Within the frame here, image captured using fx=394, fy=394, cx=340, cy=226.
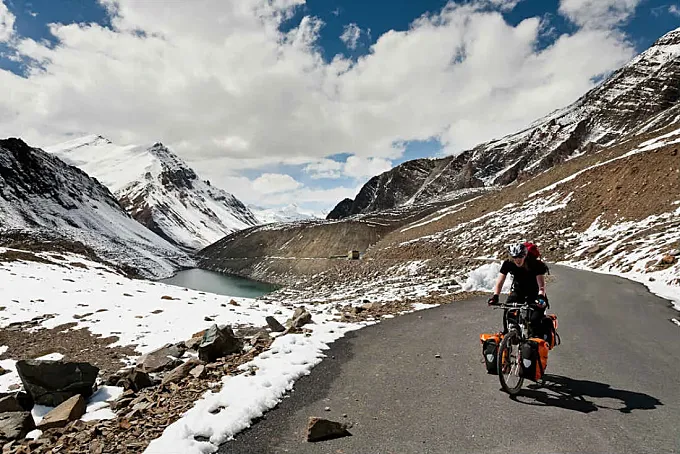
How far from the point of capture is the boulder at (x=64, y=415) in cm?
725

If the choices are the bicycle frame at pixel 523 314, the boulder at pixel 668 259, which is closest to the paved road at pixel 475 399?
the bicycle frame at pixel 523 314

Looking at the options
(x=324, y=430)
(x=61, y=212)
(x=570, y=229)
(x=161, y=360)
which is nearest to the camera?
(x=324, y=430)

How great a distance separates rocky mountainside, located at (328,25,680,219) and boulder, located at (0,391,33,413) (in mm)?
126091

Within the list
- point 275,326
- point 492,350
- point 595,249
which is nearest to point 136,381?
point 275,326

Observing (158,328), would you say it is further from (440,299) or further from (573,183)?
(573,183)

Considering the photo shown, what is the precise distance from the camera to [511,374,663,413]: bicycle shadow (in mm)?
6750

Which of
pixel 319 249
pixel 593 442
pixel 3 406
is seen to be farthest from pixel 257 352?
pixel 319 249

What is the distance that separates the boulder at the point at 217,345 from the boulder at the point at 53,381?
255cm

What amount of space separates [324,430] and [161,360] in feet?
24.2

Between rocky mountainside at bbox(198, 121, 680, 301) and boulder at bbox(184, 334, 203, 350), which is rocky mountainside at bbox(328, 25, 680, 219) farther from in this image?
boulder at bbox(184, 334, 203, 350)

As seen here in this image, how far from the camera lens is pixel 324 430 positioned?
5.85m

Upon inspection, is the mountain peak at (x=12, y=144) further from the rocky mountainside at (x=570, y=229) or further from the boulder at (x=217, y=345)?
the boulder at (x=217, y=345)

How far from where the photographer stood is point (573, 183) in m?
54.4

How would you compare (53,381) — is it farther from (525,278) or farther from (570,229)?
(570,229)
